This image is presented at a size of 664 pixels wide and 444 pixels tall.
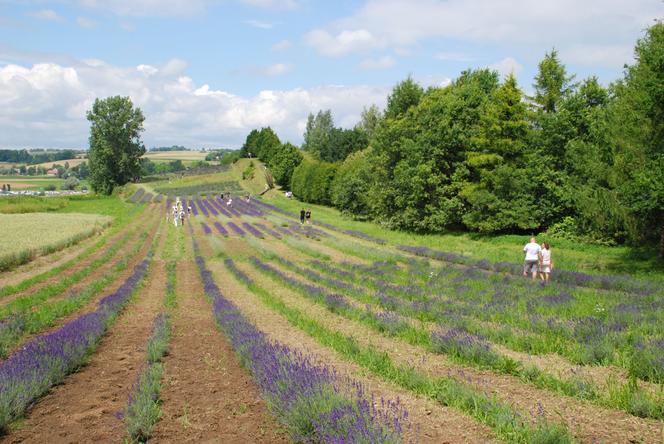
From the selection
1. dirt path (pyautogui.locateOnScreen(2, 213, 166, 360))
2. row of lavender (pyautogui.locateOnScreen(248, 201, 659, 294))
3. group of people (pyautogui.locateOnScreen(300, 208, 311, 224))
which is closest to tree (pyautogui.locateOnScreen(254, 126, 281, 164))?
group of people (pyautogui.locateOnScreen(300, 208, 311, 224))

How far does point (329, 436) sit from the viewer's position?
5.50m

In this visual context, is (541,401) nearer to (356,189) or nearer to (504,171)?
(504,171)

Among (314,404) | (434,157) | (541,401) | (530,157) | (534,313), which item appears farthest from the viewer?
(434,157)

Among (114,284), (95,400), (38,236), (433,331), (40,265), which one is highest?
(433,331)

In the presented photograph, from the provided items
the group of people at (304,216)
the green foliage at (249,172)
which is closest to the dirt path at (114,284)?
the group of people at (304,216)

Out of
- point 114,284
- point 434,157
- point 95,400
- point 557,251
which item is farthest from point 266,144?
point 95,400

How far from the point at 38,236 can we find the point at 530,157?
123ft

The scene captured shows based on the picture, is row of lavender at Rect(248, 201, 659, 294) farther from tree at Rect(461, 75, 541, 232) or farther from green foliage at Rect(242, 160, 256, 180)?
green foliage at Rect(242, 160, 256, 180)

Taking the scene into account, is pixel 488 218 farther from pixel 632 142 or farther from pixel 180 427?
pixel 180 427

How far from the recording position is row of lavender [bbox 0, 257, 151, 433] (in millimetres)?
7344

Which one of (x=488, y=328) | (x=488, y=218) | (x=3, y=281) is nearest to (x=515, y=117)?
(x=488, y=218)

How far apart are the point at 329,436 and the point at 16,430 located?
4823mm

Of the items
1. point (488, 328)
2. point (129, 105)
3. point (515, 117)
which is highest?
point (129, 105)

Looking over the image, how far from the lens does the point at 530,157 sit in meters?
34.3
